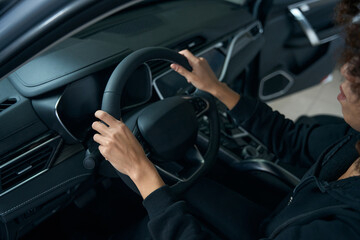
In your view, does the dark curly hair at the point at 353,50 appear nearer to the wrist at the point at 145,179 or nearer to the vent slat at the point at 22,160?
the wrist at the point at 145,179

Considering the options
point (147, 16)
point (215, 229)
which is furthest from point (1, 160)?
point (147, 16)

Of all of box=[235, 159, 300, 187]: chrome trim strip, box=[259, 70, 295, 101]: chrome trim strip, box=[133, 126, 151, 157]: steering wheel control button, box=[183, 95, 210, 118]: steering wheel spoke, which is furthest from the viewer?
box=[259, 70, 295, 101]: chrome trim strip

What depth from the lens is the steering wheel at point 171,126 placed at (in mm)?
824

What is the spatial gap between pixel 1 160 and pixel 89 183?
0.38 metres

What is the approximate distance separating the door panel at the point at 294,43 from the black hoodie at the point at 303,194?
0.78 metres

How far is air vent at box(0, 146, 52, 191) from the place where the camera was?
2.84 ft

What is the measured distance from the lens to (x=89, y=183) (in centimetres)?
118

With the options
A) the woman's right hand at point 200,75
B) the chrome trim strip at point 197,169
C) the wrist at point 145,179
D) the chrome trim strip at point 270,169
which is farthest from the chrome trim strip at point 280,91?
the wrist at point 145,179

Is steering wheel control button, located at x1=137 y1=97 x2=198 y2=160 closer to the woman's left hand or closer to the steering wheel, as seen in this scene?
the steering wheel

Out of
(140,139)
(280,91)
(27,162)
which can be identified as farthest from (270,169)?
(280,91)

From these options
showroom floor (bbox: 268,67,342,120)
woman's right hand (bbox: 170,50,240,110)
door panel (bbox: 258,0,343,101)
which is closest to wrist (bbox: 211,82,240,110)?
woman's right hand (bbox: 170,50,240,110)

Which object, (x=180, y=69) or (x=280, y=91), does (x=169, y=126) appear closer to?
(x=180, y=69)

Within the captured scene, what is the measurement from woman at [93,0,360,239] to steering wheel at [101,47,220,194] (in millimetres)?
78

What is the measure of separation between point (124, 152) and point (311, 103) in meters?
1.91
